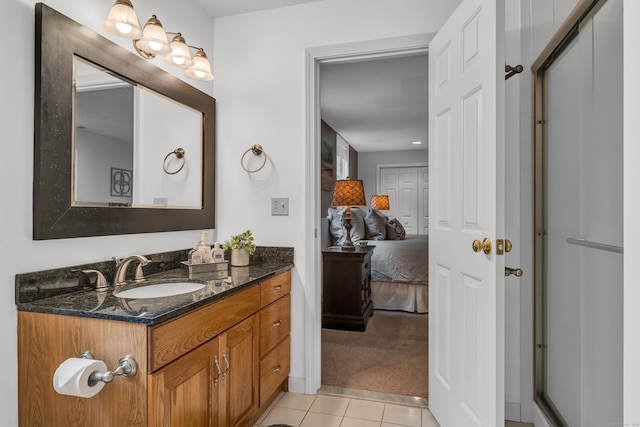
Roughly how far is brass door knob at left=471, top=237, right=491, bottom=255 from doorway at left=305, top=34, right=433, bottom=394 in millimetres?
1064

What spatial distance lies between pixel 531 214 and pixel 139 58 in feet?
6.95

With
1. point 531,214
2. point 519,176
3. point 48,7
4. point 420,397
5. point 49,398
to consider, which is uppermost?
point 48,7

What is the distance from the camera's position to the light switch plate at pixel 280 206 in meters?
2.31

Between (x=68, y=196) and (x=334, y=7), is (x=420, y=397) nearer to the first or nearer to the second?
(x=68, y=196)

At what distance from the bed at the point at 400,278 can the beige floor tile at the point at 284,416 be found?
2.13 metres

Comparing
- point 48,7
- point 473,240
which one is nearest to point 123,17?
point 48,7

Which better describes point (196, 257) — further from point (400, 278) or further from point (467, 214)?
point (400, 278)

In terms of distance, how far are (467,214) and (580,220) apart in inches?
16.3

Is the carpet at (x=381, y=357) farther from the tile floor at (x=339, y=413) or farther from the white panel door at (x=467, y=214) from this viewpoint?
the white panel door at (x=467, y=214)

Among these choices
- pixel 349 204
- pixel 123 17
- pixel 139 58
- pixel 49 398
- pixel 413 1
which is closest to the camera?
pixel 49 398

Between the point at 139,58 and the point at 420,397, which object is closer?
the point at 139,58

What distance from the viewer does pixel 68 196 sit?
1.45 meters

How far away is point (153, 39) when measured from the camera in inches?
66.6

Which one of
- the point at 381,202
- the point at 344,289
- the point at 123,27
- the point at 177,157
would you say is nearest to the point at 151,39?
the point at 123,27
